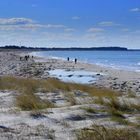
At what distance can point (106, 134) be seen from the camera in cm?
568

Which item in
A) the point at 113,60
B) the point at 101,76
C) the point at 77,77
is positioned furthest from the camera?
the point at 113,60

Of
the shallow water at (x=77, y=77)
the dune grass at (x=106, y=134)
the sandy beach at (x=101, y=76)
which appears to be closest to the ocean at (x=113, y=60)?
the sandy beach at (x=101, y=76)

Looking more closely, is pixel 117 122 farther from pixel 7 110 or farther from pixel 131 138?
pixel 7 110

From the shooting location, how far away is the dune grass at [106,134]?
5.51 m

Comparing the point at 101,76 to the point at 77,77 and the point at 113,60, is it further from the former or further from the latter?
the point at 113,60

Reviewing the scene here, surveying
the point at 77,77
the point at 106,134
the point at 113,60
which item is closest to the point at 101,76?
the point at 77,77

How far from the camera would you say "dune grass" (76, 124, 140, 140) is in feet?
18.1

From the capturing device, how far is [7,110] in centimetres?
824

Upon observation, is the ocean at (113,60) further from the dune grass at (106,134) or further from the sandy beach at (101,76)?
the dune grass at (106,134)

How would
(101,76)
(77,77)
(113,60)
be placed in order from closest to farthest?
(77,77)
(101,76)
(113,60)

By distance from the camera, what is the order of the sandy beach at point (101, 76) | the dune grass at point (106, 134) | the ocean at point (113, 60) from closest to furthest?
1. the dune grass at point (106, 134)
2. the sandy beach at point (101, 76)
3. the ocean at point (113, 60)

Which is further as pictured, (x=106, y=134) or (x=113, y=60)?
(x=113, y=60)

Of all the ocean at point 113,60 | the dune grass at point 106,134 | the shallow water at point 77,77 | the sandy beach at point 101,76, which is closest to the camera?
the dune grass at point 106,134

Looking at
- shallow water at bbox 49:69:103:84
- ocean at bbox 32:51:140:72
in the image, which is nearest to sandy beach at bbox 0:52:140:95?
shallow water at bbox 49:69:103:84
